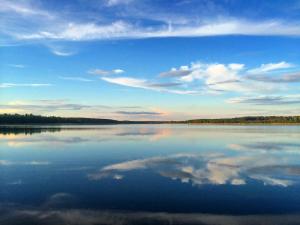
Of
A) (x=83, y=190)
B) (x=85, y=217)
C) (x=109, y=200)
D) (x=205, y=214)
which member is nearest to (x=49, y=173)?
(x=83, y=190)

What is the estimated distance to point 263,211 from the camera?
773 centimetres

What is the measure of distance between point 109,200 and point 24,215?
2.22 m

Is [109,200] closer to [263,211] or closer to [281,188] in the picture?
[263,211]

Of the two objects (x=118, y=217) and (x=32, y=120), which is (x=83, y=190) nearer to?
(x=118, y=217)

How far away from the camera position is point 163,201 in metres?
8.52

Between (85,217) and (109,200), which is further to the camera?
(109,200)

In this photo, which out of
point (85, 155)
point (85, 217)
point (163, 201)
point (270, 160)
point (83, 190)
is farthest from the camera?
point (85, 155)

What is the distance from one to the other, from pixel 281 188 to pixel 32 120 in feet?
437

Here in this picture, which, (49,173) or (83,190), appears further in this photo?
(49,173)

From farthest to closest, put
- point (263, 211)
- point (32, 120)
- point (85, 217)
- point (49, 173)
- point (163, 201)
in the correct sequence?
point (32, 120), point (49, 173), point (163, 201), point (263, 211), point (85, 217)

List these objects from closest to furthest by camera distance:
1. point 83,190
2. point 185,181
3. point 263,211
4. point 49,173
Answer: point 263,211
point 83,190
point 185,181
point 49,173

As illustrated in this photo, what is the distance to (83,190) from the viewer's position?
381 inches

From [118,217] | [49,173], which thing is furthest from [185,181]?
[49,173]

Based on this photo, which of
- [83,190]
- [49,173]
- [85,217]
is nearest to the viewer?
[85,217]
